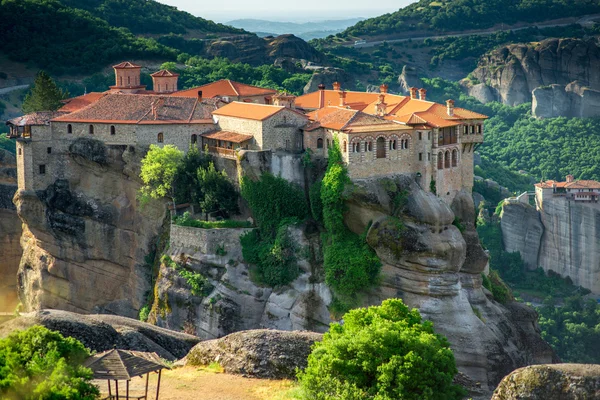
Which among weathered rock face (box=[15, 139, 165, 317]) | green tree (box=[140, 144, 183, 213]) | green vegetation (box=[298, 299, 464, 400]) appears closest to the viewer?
green vegetation (box=[298, 299, 464, 400])

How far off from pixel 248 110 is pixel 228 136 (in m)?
1.71

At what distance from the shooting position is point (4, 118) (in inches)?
3844

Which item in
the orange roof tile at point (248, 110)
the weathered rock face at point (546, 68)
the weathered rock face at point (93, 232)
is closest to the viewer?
the orange roof tile at point (248, 110)

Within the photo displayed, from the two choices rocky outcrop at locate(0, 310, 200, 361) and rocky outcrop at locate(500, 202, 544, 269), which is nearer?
rocky outcrop at locate(0, 310, 200, 361)

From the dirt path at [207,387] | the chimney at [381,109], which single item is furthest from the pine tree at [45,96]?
the dirt path at [207,387]

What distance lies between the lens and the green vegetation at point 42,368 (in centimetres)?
2734

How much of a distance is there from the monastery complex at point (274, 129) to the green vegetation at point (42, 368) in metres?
26.5

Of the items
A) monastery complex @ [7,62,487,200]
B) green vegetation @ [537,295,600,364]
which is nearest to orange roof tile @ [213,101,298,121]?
monastery complex @ [7,62,487,200]

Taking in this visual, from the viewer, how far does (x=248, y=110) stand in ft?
192

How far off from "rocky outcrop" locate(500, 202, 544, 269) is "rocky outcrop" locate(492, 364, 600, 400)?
76.7 meters

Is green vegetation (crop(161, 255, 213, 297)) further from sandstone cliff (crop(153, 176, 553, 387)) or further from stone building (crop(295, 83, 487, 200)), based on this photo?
stone building (crop(295, 83, 487, 200))

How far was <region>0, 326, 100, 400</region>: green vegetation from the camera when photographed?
27344 millimetres

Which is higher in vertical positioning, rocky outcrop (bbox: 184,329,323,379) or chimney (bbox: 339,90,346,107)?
chimney (bbox: 339,90,346,107)

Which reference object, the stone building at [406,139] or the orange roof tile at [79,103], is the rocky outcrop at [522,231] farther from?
the orange roof tile at [79,103]
